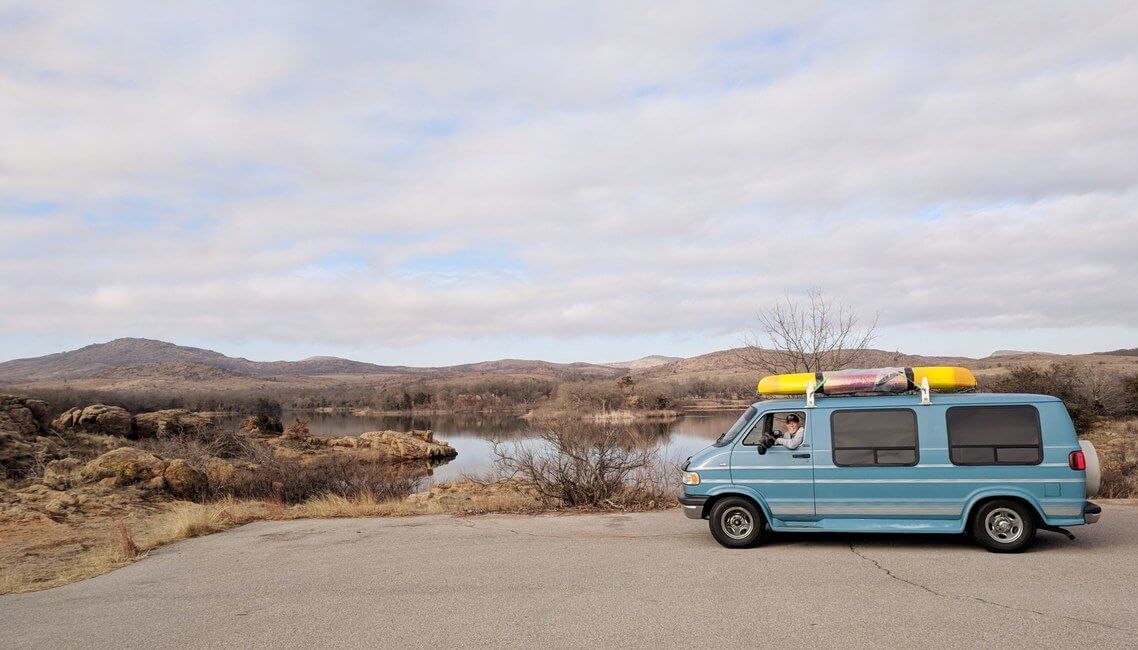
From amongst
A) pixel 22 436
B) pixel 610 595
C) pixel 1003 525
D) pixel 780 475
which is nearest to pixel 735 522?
pixel 780 475

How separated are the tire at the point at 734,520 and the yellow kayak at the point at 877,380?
1534mm

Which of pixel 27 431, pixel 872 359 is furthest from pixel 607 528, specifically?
pixel 27 431

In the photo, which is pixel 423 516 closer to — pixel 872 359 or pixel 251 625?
pixel 251 625

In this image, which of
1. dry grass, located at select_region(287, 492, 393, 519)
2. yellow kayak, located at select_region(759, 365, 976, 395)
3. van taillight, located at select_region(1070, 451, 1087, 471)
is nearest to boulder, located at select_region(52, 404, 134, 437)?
dry grass, located at select_region(287, 492, 393, 519)

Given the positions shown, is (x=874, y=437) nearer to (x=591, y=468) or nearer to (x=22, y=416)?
(x=591, y=468)

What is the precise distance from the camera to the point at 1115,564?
7.86 m

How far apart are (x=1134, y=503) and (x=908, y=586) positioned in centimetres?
775

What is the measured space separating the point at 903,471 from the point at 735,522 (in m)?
2.07

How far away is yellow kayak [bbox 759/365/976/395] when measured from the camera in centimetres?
907

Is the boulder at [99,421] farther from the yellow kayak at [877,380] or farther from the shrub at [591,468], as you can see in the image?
the yellow kayak at [877,380]

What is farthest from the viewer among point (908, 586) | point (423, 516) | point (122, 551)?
point (423, 516)

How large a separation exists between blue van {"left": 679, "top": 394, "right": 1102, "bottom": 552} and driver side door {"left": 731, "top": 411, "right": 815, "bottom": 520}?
12 millimetres

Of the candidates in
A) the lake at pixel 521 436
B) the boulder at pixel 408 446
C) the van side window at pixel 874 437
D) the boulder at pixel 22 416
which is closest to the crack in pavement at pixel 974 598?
the van side window at pixel 874 437

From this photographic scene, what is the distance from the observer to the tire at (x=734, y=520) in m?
9.18
